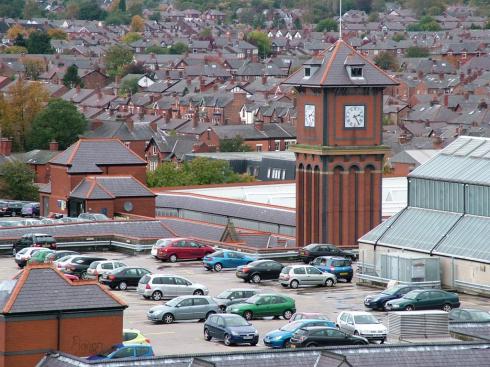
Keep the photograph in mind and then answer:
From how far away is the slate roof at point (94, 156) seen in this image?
91.9m

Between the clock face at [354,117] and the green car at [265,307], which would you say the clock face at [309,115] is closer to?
the clock face at [354,117]

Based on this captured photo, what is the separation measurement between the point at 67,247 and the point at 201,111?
124 meters

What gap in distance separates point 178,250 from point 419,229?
9.34 meters

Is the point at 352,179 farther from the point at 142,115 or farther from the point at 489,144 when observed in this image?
the point at 142,115

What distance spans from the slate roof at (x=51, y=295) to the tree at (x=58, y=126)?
99193mm

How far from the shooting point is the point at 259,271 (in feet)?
214

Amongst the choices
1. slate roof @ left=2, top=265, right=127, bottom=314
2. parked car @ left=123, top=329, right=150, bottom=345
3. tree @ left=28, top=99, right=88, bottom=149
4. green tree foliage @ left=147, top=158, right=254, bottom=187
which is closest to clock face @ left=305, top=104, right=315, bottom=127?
parked car @ left=123, top=329, right=150, bottom=345

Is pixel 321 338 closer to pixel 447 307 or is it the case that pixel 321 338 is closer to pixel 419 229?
pixel 447 307

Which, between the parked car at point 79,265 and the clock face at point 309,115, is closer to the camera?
the parked car at point 79,265

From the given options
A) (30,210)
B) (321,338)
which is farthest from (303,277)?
(30,210)

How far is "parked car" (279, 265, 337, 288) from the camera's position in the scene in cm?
6372

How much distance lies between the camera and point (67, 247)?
73.4 metres

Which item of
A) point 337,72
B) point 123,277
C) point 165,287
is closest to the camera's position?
point 165,287

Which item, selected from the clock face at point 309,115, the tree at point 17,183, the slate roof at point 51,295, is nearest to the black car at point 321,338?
the slate roof at point 51,295
